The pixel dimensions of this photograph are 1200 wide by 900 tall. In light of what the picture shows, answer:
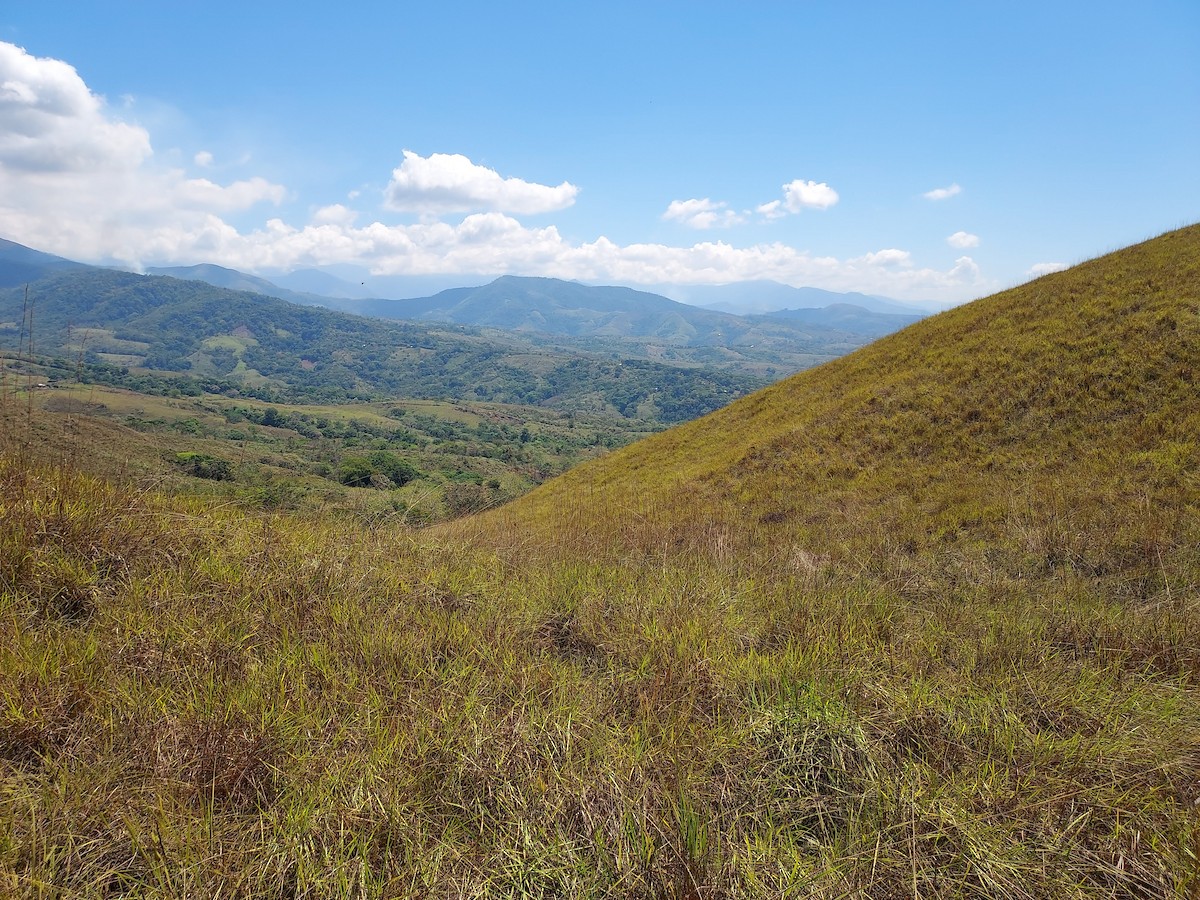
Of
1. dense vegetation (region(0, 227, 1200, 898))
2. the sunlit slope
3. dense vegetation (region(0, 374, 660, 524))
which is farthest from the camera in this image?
the sunlit slope

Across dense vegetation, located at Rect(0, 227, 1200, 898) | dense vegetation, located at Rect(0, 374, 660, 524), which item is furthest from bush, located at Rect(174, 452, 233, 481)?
dense vegetation, located at Rect(0, 227, 1200, 898)

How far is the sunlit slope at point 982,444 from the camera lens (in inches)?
341

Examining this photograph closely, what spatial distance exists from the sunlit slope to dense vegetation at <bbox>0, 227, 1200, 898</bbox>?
268cm

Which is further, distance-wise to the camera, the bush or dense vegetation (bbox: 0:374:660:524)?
the bush

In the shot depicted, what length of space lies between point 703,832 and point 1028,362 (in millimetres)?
17387

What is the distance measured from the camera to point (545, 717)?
2701mm

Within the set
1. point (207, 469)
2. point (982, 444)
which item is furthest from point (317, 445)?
point (982, 444)

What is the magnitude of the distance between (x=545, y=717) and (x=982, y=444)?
13.7 m

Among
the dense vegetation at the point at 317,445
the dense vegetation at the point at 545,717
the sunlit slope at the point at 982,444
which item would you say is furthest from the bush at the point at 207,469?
the sunlit slope at the point at 982,444

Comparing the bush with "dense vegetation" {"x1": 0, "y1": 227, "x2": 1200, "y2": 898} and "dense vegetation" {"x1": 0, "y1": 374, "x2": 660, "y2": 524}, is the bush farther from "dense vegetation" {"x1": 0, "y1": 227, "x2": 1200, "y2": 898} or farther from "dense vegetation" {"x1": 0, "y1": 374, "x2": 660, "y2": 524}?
"dense vegetation" {"x1": 0, "y1": 227, "x2": 1200, "y2": 898}

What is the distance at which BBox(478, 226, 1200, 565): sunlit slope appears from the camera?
8672 millimetres

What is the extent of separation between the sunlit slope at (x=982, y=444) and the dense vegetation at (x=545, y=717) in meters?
2.68

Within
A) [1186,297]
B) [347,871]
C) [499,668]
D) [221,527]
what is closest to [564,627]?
[499,668]

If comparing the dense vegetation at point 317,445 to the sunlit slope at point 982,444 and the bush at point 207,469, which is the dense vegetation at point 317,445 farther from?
the sunlit slope at point 982,444
